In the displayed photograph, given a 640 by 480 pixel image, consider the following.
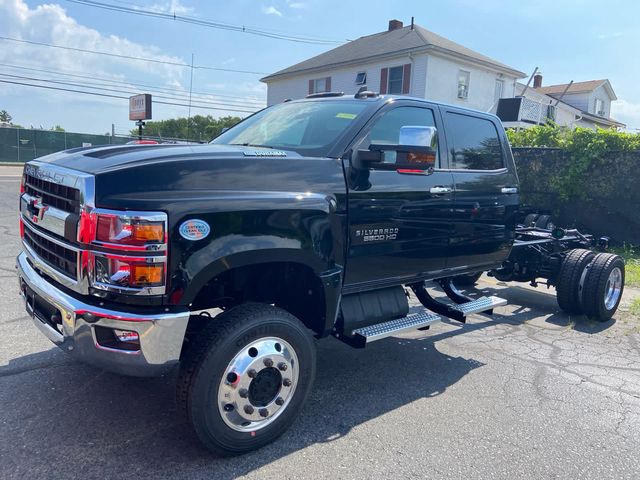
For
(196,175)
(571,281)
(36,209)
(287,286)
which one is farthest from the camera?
(571,281)

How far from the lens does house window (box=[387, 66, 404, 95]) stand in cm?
2508

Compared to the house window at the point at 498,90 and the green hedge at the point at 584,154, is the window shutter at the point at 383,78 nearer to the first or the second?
the house window at the point at 498,90

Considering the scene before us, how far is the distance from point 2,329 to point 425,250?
12.2ft

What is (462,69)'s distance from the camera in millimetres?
25406

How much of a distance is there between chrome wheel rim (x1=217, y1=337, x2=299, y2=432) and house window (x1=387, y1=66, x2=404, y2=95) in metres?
23.5

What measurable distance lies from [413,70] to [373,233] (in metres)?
22.6

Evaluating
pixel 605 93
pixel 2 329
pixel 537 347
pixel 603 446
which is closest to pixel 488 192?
pixel 537 347

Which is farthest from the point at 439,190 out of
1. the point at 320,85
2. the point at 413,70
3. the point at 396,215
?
the point at 320,85

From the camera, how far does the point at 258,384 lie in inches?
117

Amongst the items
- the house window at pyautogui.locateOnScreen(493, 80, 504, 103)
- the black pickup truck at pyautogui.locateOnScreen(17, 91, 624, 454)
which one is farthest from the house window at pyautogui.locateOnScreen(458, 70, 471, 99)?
the black pickup truck at pyautogui.locateOnScreen(17, 91, 624, 454)

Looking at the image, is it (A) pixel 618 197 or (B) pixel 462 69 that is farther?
(B) pixel 462 69

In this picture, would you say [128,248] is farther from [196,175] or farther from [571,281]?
[571,281]

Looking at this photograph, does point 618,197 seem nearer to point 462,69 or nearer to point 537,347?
point 537,347

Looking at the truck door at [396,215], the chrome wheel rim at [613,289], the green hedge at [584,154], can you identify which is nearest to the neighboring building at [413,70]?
the green hedge at [584,154]
